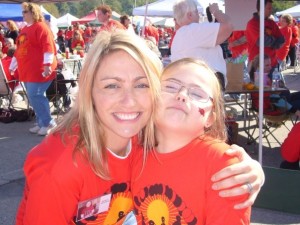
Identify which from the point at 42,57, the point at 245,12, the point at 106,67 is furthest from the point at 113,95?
the point at 245,12

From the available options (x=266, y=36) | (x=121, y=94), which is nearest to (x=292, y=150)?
(x=121, y=94)

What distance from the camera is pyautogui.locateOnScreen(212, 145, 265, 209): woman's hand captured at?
143cm

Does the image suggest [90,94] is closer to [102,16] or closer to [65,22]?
[102,16]

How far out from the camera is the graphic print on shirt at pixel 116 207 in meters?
1.67

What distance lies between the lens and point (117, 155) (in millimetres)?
1743

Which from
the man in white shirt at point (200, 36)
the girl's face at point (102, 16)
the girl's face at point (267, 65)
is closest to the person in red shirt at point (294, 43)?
the girl's face at point (267, 65)

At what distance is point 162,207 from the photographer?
1606mm

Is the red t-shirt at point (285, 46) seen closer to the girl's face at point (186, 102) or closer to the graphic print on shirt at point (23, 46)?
the graphic print on shirt at point (23, 46)

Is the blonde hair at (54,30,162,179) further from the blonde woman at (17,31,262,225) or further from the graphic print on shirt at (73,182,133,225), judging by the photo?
the graphic print on shirt at (73,182,133,225)

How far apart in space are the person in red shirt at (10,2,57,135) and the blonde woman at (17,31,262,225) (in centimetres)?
438

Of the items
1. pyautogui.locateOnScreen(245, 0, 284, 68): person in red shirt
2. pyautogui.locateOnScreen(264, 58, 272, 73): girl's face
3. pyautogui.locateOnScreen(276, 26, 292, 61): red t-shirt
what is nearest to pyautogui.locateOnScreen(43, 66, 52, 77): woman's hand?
pyautogui.locateOnScreen(245, 0, 284, 68): person in red shirt

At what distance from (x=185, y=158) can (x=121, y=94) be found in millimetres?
329

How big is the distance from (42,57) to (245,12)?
13.2ft

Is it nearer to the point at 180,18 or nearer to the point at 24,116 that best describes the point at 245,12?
the point at 180,18
